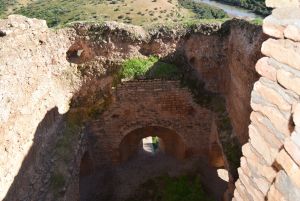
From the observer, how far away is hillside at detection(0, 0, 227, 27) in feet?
101

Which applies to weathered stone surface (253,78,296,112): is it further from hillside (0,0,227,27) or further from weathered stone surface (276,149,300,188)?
hillside (0,0,227,27)

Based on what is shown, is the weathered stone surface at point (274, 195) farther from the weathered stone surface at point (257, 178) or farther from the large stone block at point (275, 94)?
the large stone block at point (275, 94)

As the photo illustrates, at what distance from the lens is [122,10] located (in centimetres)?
3494

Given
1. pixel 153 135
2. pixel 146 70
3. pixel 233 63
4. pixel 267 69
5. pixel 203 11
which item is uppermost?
pixel 267 69

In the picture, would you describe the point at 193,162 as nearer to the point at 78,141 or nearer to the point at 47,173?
the point at 78,141

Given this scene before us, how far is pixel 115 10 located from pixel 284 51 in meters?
A: 32.6

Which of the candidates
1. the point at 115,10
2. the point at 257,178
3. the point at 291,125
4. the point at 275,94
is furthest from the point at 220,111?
the point at 115,10

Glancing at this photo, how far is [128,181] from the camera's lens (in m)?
10.2

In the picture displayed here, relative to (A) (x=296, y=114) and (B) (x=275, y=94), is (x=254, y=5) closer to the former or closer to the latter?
(B) (x=275, y=94)

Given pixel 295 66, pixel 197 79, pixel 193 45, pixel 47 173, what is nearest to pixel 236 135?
pixel 197 79

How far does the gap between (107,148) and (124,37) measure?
308 cm

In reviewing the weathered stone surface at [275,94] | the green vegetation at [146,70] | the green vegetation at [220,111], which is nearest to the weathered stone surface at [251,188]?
the weathered stone surface at [275,94]

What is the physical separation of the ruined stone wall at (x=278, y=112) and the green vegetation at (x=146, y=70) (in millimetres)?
6164

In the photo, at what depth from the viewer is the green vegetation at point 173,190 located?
9.34 m
